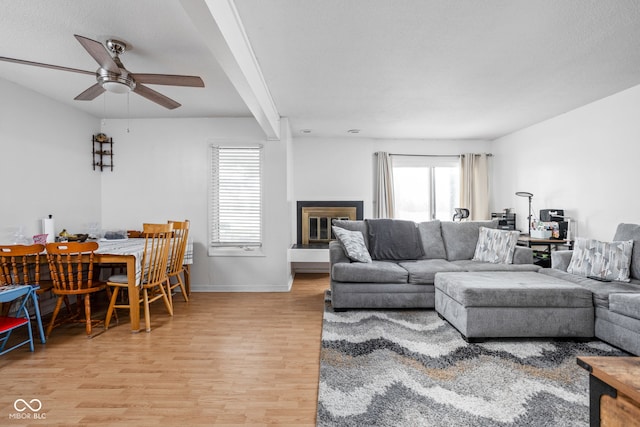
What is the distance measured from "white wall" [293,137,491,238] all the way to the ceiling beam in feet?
7.95

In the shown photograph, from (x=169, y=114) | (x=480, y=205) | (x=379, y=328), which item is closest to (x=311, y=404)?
(x=379, y=328)

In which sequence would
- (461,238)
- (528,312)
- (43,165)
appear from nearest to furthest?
(528,312) → (43,165) → (461,238)

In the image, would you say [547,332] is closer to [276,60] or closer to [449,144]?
[276,60]

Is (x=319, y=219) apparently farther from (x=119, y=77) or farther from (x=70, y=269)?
(x=119, y=77)

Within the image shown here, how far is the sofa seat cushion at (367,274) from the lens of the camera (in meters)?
3.62

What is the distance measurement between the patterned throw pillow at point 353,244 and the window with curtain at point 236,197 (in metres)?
1.33

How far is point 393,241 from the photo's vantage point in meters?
4.30

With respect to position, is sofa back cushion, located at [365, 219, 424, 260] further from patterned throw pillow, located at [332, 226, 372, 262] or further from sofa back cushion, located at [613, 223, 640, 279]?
sofa back cushion, located at [613, 223, 640, 279]

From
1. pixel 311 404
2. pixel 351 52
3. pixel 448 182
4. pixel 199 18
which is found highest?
pixel 351 52

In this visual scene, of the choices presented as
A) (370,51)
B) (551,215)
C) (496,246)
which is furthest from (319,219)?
(370,51)

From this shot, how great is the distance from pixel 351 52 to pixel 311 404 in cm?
256

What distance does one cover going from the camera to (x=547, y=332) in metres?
2.76

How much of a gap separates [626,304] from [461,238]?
6.58 feet

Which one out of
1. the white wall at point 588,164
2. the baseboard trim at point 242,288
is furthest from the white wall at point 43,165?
the white wall at point 588,164
